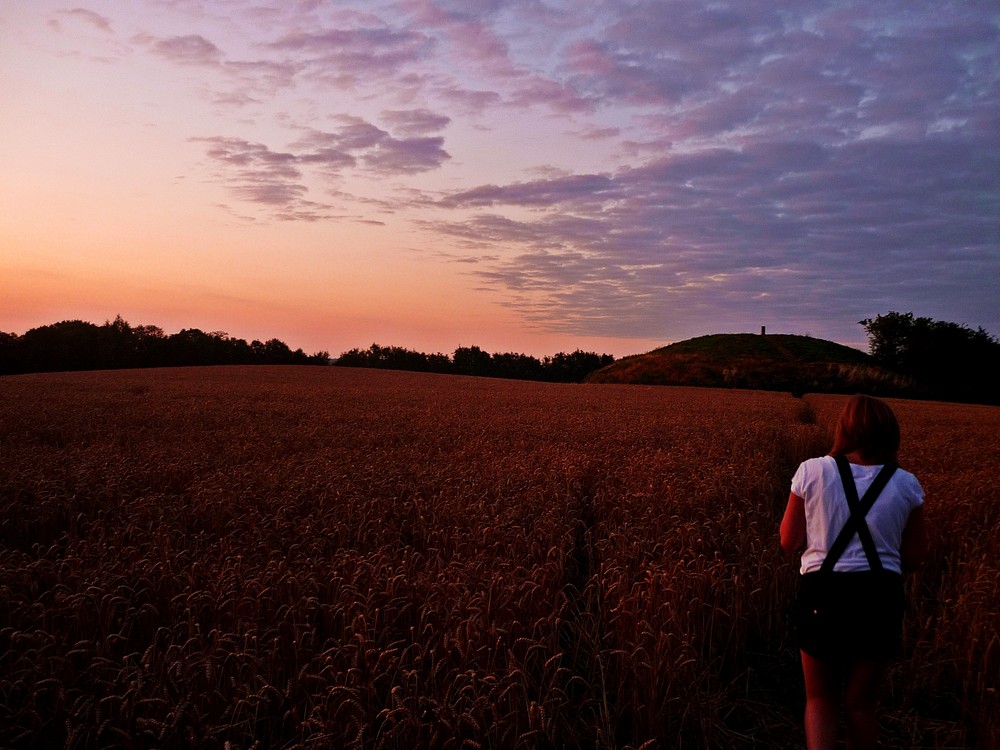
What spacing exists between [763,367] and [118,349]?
7793 cm

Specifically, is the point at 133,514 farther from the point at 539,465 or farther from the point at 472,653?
the point at 539,465

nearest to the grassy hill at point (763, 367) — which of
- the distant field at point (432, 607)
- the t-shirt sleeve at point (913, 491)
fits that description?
the distant field at point (432, 607)

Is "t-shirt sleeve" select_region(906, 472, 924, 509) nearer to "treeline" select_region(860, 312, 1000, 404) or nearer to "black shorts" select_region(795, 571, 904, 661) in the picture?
"black shorts" select_region(795, 571, 904, 661)

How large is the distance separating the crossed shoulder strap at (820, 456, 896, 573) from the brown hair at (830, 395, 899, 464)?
0.29ft

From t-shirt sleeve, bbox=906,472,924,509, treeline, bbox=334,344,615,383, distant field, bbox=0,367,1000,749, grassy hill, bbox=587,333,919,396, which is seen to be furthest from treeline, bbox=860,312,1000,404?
t-shirt sleeve, bbox=906,472,924,509

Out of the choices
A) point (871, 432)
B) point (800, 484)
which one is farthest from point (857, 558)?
point (871, 432)

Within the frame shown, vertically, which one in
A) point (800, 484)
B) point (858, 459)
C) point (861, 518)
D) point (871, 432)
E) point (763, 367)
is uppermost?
point (763, 367)

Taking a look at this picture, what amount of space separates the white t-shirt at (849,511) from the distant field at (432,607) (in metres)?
1.44

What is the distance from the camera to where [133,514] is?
7559 millimetres

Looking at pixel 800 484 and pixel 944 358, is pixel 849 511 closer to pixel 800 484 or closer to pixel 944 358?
pixel 800 484

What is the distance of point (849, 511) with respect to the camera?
3.47m

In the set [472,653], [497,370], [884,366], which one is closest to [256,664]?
[472,653]

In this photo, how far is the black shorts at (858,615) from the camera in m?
3.43

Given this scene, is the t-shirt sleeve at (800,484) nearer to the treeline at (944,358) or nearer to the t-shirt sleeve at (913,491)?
the t-shirt sleeve at (913,491)
